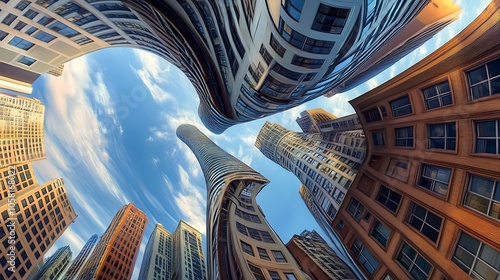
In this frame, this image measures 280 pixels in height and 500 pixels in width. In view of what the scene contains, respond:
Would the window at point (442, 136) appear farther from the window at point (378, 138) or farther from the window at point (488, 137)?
the window at point (378, 138)

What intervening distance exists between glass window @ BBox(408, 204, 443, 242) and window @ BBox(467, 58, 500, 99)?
10.9 m

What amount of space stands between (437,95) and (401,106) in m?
4.25

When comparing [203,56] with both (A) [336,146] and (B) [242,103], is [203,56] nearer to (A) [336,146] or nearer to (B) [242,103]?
(B) [242,103]

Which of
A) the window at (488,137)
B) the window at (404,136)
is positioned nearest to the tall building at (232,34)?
the window at (404,136)

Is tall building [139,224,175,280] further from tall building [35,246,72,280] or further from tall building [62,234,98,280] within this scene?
tall building [35,246,72,280]

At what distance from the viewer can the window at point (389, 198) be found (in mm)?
23134

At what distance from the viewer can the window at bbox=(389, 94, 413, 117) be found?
21.8 metres

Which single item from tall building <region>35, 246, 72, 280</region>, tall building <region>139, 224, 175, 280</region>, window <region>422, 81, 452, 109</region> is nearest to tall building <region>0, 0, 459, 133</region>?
window <region>422, 81, 452, 109</region>

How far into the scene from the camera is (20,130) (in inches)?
3167

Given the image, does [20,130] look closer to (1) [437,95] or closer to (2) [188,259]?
(2) [188,259]

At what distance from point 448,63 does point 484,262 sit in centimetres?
1499

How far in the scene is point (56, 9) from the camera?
70.8ft

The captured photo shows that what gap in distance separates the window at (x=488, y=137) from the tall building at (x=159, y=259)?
3717 inches

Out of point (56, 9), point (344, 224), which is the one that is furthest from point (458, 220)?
point (56, 9)
